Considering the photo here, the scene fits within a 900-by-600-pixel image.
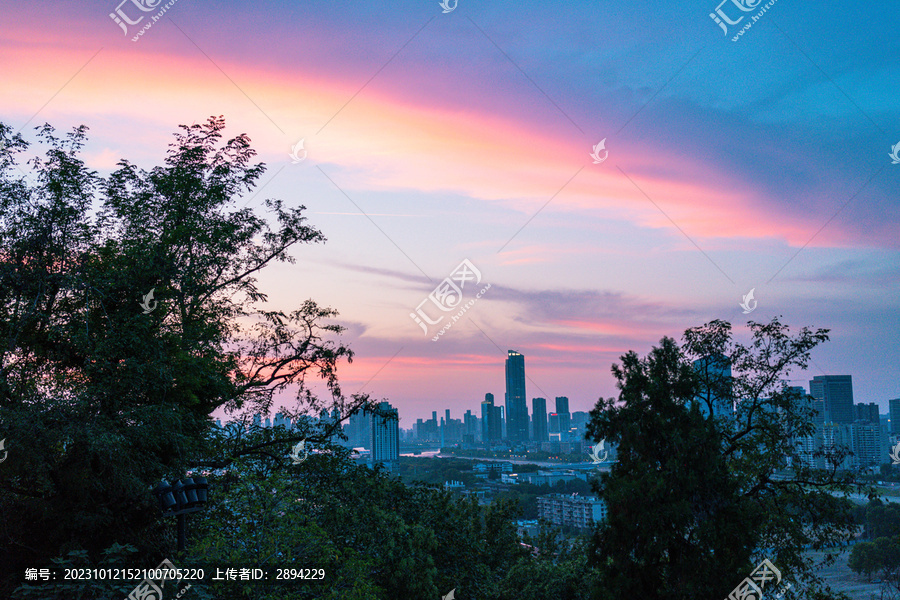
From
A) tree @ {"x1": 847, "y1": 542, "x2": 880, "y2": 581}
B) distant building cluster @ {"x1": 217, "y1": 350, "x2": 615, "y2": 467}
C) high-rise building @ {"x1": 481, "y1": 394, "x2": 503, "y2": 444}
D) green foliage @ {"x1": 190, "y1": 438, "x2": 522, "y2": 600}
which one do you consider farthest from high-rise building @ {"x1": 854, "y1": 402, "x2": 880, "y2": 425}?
high-rise building @ {"x1": 481, "y1": 394, "x2": 503, "y2": 444}

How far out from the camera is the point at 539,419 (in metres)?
135

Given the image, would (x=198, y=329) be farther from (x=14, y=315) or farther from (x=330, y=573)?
(x=330, y=573)

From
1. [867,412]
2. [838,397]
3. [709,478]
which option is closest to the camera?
[709,478]

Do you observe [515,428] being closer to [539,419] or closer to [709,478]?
[539,419]

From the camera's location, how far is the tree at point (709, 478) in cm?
1095

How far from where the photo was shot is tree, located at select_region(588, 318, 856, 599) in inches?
431

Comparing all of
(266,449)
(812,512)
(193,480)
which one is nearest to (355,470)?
(266,449)

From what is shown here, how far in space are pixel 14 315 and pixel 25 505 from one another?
121 inches

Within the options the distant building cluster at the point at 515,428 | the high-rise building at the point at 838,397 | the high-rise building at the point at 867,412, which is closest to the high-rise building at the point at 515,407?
the distant building cluster at the point at 515,428

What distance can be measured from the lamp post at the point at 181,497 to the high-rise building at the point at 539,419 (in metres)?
124

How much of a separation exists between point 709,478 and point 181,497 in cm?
885

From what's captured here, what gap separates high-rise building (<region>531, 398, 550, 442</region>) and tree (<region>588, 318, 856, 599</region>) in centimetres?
11871

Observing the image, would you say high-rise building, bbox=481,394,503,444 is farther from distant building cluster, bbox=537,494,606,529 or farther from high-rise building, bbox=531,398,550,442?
distant building cluster, bbox=537,494,606,529

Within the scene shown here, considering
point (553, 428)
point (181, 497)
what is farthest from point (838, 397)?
point (553, 428)
